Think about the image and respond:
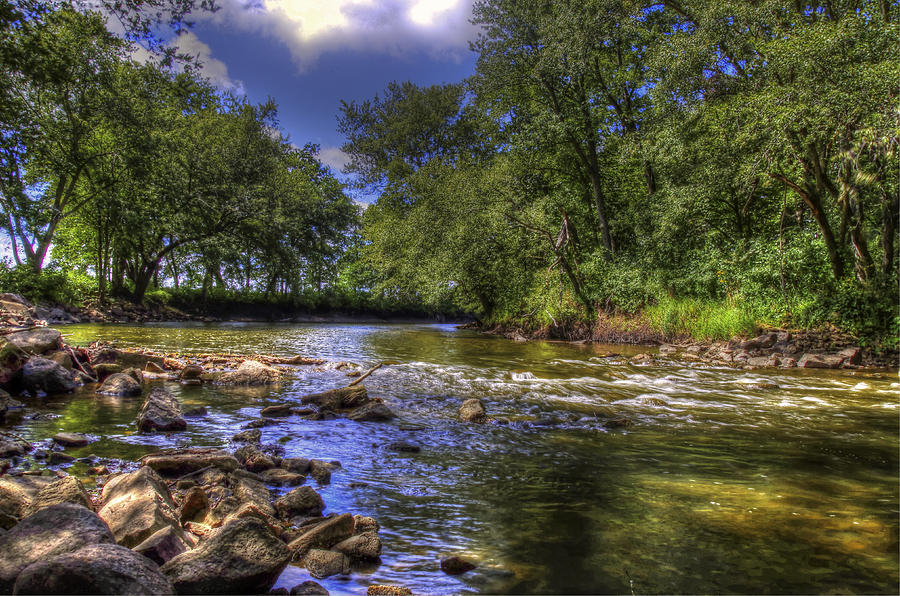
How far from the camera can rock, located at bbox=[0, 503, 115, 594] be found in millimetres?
2170

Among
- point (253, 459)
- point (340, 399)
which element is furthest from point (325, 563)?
point (340, 399)

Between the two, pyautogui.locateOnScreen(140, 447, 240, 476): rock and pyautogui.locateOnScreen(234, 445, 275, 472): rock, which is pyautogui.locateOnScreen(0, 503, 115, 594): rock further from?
pyautogui.locateOnScreen(234, 445, 275, 472): rock

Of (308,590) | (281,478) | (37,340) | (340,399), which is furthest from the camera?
(37,340)

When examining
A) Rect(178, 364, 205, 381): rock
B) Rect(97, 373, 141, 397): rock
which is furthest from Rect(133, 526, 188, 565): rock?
Rect(178, 364, 205, 381): rock

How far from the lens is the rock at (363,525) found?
3.22 metres

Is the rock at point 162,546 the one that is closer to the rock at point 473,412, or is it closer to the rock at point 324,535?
the rock at point 324,535

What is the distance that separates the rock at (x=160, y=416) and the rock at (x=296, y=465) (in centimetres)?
218

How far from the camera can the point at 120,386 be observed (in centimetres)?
809

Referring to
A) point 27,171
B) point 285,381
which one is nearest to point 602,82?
point 285,381

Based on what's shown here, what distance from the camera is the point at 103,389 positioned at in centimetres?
809

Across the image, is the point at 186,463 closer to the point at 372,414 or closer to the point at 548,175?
the point at 372,414

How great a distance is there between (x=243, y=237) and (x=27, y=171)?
11.9 meters

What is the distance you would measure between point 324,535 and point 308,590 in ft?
1.74

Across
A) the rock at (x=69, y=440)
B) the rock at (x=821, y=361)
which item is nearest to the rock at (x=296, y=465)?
the rock at (x=69, y=440)
